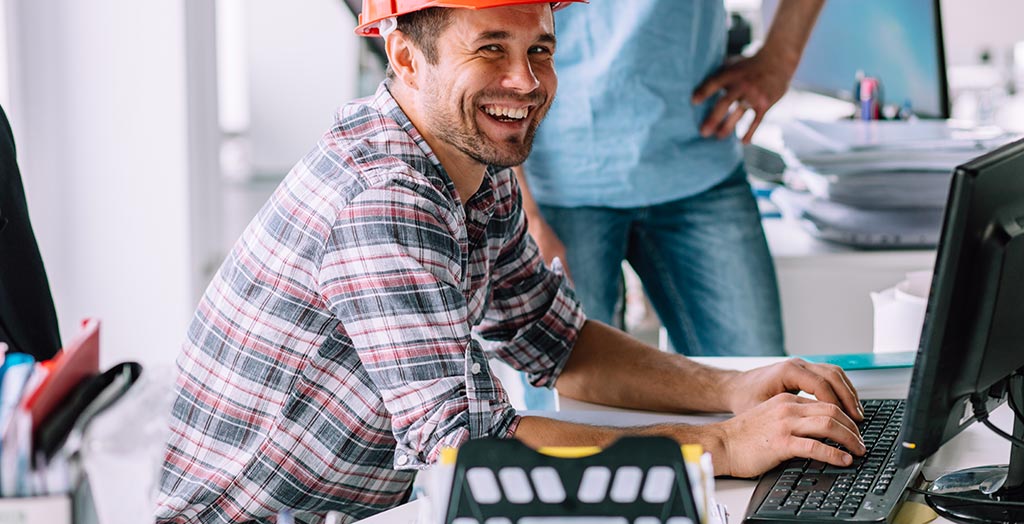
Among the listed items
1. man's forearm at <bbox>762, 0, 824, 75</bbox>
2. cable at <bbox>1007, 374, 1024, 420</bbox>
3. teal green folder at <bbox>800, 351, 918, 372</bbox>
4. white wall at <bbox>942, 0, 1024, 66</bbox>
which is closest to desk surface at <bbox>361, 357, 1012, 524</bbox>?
teal green folder at <bbox>800, 351, 918, 372</bbox>

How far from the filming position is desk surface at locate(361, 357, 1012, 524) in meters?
1.15

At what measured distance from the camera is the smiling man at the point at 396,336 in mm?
1261

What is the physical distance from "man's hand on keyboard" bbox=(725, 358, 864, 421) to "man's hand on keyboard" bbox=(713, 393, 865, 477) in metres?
0.12

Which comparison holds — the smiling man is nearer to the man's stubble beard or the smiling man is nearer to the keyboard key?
the man's stubble beard

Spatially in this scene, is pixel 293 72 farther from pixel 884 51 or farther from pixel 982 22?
pixel 884 51

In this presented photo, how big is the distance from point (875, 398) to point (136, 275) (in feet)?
6.40

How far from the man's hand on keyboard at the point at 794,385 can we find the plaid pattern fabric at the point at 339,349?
319 mm

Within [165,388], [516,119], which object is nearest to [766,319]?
[516,119]

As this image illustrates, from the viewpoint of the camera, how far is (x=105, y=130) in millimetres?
2824

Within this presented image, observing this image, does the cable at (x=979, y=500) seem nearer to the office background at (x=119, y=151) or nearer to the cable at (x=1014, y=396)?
the cable at (x=1014, y=396)

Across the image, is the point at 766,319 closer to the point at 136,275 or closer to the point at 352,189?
the point at 352,189

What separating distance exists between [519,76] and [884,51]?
5.32 ft

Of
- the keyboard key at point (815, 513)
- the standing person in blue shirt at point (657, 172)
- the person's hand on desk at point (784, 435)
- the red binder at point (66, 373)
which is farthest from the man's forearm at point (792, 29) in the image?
the red binder at point (66, 373)

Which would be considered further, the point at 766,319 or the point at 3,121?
the point at 766,319
